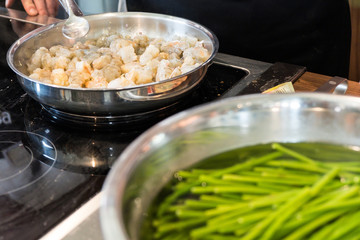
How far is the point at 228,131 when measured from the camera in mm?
718

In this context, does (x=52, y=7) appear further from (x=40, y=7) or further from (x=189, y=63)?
(x=189, y=63)

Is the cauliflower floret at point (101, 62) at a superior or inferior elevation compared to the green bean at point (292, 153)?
inferior

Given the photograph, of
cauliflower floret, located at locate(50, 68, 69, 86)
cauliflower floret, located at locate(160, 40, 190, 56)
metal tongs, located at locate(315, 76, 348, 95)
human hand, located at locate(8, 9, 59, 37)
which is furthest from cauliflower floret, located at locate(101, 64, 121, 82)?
human hand, located at locate(8, 9, 59, 37)

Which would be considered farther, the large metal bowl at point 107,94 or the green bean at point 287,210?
the large metal bowl at point 107,94

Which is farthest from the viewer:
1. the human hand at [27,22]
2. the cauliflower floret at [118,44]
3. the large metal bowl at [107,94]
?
the human hand at [27,22]

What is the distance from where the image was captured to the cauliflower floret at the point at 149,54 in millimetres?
1302

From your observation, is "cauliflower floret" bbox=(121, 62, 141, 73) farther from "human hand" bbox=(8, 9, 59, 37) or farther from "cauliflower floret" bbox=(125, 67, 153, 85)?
"human hand" bbox=(8, 9, 59, 37)

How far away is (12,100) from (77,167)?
46 centimetres

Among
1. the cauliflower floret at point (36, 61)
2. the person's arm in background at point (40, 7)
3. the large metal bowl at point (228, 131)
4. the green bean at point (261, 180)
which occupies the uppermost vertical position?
the large metal bowl at point (228, 131)

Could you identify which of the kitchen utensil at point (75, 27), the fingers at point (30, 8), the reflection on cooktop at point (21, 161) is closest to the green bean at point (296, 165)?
the reflection on cooktop at point (21, 161)

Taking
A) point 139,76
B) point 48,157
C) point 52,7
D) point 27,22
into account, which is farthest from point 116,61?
point 52,7

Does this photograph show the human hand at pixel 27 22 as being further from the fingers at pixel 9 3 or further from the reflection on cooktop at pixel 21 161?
the reflection on cooktop at pixel 21 161

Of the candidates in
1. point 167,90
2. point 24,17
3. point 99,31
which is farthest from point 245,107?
point 24,17

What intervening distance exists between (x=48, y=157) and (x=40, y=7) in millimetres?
1050
